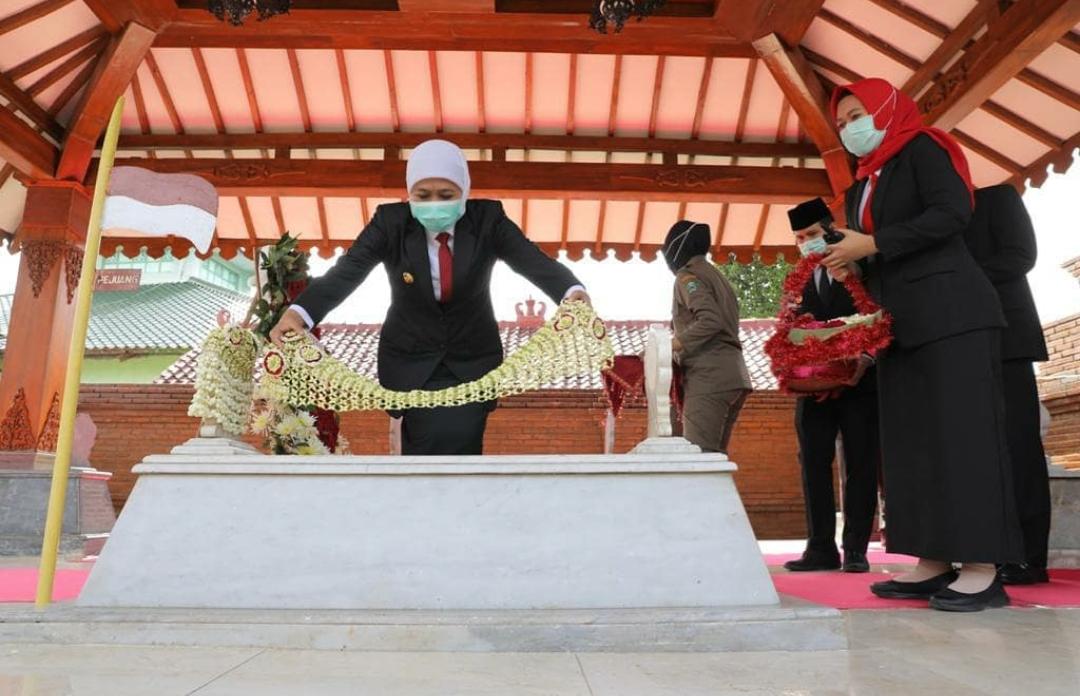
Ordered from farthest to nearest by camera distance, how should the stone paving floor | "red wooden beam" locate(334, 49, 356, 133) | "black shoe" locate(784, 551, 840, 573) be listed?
"red wooden beam" locate(334, 49, 356, 133) < "black shoe" locate(784, 551, 840, 573) < the stone paving floor

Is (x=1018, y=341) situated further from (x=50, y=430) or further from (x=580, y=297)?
(x=50, y=430)

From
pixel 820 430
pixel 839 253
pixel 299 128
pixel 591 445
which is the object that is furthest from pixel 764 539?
pixel 839 253

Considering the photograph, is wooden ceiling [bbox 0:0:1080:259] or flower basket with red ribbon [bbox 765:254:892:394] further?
wooden ceiling [bbox 0:0:1080:259]

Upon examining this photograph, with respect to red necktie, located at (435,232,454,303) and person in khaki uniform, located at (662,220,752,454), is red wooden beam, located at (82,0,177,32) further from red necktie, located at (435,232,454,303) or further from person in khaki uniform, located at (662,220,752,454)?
person in khaki uniform, located at (662,220,752,454)

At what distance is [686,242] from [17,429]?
516 cm

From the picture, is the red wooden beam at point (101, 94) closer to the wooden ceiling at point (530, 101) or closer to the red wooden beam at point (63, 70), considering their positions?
the wooden ceiling at point (530, 101)

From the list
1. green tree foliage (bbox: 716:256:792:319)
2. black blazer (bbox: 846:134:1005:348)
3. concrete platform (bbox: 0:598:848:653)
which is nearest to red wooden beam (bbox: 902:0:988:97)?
black blazer (bbox: 846:134:1005:348)

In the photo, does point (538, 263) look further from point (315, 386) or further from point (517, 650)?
point (517, 650)

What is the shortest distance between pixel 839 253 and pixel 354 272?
1.55 metres

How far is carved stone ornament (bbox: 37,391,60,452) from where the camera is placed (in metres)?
6.04

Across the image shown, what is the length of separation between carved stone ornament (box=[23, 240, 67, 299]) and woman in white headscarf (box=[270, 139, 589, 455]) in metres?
4.84

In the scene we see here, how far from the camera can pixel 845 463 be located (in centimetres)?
360

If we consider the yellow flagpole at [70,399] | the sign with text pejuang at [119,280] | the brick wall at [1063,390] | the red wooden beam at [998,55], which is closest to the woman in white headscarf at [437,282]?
the yellow flagpole at [70,399]

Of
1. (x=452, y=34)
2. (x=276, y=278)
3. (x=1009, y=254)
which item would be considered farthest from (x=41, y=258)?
(x=1009, y=254)
